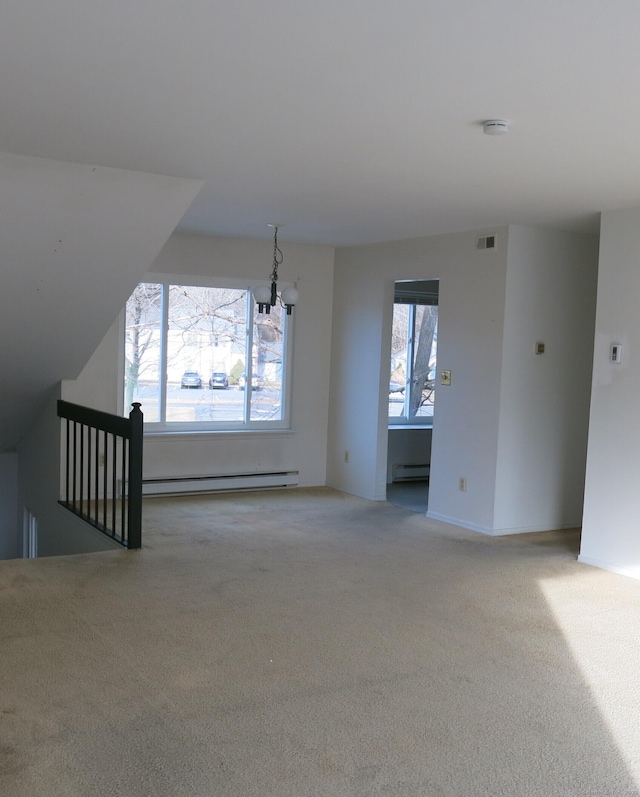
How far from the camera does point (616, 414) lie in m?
5.34

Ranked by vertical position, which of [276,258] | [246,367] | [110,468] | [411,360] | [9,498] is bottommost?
[9,498]

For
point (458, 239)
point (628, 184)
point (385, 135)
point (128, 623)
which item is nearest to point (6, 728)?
point (128, 623)

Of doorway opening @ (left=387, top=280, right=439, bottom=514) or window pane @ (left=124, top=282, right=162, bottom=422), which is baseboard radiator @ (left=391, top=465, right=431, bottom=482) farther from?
window pane @ (left=124, top=282, right=162, bottom=422)

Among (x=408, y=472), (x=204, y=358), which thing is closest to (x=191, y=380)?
Answer: (x=204, y=358)

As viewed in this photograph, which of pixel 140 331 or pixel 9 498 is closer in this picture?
pixel 140 331

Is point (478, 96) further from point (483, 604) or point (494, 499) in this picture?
point (494, 499)

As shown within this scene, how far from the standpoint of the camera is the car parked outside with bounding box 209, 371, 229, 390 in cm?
752

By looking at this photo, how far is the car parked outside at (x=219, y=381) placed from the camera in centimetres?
752

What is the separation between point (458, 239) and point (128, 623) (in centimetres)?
397

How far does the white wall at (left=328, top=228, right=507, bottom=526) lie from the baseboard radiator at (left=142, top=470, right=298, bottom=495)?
0.53m

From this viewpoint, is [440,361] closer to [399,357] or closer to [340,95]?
[399,357]

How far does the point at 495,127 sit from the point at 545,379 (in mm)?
3215

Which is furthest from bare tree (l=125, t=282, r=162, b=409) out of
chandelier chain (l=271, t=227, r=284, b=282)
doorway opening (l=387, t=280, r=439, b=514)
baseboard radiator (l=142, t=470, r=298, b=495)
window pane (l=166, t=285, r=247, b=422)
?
doorway opening (l=387, t=280, r=439, b=514)

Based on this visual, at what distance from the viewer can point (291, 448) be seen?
789cm
